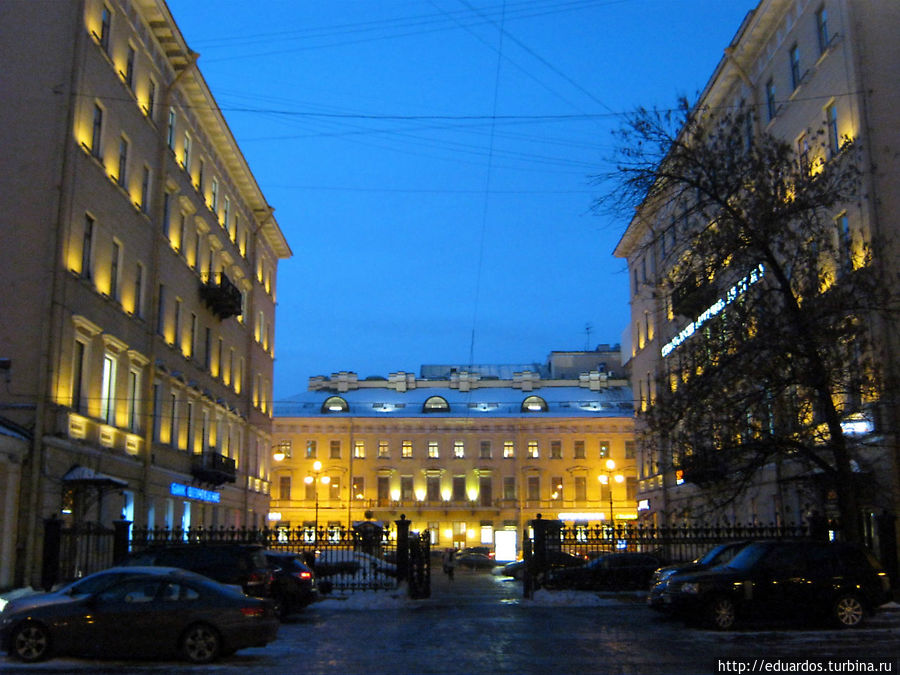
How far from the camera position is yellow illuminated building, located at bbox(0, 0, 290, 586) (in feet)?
87.4

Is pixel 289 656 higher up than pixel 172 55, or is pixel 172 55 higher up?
pixel 172 55

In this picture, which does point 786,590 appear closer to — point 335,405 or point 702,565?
point 702,565

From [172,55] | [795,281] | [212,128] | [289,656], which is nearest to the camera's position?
[289,656]

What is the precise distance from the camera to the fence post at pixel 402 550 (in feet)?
97.5

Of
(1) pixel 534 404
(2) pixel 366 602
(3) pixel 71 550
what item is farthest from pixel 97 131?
(1) pixel 534 404

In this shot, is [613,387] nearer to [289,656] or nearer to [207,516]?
[207,516]

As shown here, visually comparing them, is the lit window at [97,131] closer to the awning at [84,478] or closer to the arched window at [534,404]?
the awning at [84,478]

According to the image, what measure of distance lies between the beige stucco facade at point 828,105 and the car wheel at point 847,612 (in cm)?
583

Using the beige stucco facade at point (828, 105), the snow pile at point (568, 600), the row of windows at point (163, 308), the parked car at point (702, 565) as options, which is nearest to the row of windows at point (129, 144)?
the row of windows at point (163, 308)

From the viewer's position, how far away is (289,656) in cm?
1574

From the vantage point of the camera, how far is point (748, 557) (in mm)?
19953

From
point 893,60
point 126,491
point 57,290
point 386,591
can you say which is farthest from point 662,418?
point 126,491

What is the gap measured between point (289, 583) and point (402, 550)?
21.7ft

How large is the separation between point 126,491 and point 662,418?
61.8ft
